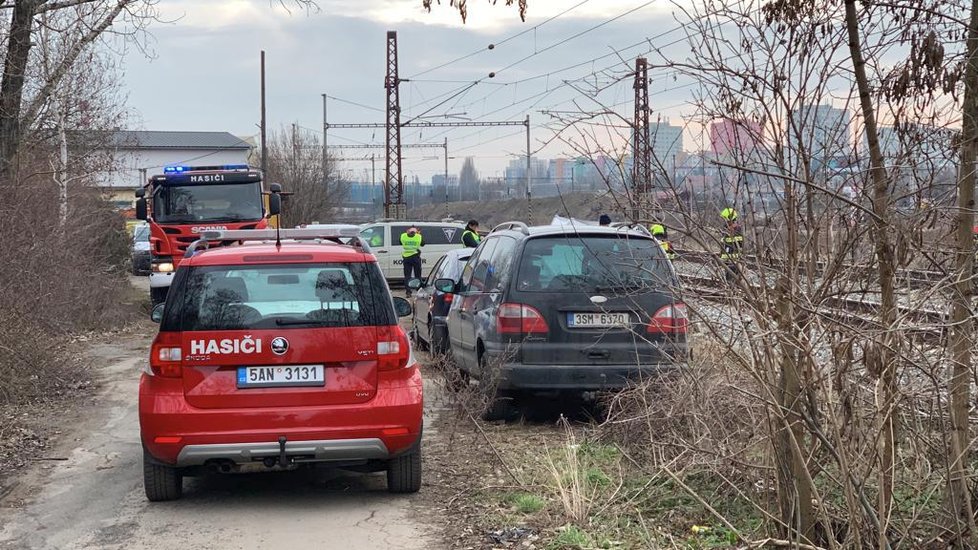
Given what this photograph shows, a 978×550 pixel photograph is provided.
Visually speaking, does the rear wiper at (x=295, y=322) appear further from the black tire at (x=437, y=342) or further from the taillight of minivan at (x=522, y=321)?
the black tire at (x=437, y=342)

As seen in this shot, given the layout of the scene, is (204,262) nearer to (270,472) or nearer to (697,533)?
(270,472)

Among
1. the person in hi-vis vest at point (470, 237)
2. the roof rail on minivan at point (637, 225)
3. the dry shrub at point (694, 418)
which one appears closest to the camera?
the roof rail on minivan at point (637, 225)

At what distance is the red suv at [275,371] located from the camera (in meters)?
6.79

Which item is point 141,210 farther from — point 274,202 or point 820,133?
point 820,133

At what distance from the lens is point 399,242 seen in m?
29.6

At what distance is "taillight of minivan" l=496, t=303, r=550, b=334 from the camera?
9031mm

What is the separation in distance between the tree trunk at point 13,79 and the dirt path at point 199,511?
25.2 ft

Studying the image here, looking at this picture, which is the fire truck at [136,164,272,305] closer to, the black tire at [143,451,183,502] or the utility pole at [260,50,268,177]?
the black tire at [143,451,183,502]

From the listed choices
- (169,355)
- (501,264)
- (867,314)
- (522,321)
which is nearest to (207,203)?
(501,264)

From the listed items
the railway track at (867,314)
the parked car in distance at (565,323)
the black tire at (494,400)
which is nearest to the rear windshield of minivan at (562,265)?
the parked car in distance at (565,323)

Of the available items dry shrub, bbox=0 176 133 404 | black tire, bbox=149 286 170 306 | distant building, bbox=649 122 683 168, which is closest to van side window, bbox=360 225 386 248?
dry shrub, bbox=0 176 133 404

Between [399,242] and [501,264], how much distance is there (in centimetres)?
2009

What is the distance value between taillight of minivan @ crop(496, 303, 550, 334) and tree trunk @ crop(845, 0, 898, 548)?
178 inches

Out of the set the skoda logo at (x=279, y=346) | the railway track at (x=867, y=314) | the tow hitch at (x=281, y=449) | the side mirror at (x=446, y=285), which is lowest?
the tow hitch at (x=281, y=449)
